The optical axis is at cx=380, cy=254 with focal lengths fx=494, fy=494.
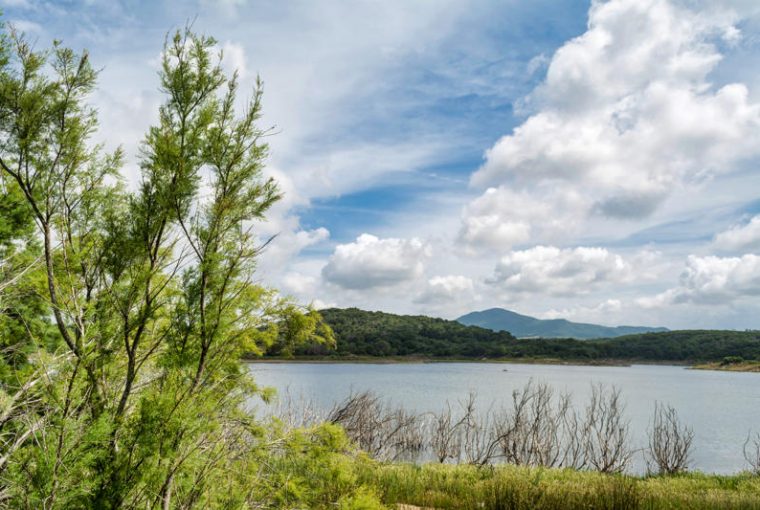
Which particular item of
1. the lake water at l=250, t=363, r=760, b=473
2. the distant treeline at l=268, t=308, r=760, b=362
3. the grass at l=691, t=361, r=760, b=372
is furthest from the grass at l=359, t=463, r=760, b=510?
the grass at l=691, t=361, r=760, b=372

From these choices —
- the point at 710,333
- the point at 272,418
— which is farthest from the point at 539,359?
the point at 272,418

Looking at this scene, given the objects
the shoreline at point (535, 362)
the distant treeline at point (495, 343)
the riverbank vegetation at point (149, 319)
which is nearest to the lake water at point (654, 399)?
the riverbank vegetation at point (149, 319)

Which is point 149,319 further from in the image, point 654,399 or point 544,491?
point 654,399

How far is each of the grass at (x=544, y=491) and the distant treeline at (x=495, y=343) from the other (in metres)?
84.2

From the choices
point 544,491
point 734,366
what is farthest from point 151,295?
point 734,366

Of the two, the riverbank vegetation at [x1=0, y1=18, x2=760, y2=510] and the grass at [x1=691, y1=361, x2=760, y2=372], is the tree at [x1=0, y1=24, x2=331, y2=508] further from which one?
the grass at [x1=691, y1=361, x2=760, y2=372]

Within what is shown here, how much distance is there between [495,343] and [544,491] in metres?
116

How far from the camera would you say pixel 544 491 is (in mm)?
9734

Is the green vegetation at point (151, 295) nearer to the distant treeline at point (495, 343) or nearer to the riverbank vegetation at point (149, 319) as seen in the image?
the riverbank vegetation at point (149, 319)

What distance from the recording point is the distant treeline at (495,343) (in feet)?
339

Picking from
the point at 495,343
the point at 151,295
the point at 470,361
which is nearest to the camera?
the point at 151,295

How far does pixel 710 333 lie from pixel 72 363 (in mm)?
144109

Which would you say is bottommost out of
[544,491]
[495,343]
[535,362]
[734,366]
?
[535,362]

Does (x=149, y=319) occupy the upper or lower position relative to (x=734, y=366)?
upper
